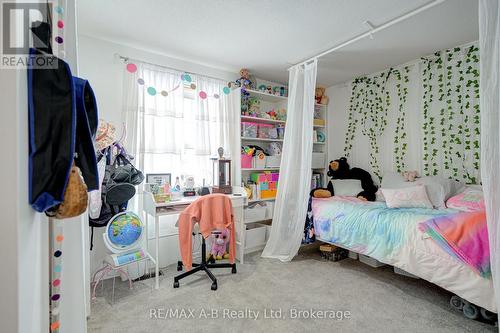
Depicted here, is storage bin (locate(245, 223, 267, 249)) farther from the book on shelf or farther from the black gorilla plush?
the book on shelf

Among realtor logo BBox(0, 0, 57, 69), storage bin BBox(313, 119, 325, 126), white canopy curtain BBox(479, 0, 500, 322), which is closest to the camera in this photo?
realtor logo BBox(0, 0, 57, 69)

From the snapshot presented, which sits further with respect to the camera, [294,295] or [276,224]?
[276,224]

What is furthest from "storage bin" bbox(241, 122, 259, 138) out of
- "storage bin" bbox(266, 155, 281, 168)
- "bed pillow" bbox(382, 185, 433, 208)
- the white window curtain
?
"bed pillow" bbox(382, 185, 433, 208)

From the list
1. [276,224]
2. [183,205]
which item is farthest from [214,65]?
[276,224]

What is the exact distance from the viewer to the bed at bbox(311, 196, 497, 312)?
1.78 m

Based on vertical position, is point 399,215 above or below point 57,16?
below

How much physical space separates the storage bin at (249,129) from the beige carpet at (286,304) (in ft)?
5.85

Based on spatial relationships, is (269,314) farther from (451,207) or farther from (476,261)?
(451,207)

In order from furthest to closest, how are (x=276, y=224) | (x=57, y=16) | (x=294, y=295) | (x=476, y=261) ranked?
(x=276, y=224)
(x=294, y=295)
(x=476, y=261)
(x=57, y=16)

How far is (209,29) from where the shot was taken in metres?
2.44

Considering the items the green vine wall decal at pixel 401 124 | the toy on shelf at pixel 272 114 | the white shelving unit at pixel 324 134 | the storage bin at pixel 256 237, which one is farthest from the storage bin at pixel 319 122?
the storage bin at pixel 256 237

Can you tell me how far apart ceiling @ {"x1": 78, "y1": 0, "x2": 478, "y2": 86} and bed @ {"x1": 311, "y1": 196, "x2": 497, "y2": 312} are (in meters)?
1.84

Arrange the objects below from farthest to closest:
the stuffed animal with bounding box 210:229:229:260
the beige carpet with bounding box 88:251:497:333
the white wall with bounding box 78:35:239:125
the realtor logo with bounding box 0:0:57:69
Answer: the stuffed animal with bounding box 210:229:229:260 < the white wall with bounding box 78:35:239:125 < the beige carpet with bounding box 88:251:497:333 < the realtor logo with bounding box 0:0:57:69

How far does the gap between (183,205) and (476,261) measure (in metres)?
2.53
